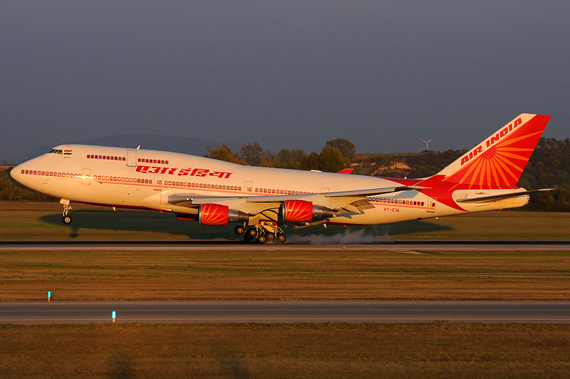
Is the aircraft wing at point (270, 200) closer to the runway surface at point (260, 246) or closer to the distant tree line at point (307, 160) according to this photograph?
the runway surface at point (260, 246)

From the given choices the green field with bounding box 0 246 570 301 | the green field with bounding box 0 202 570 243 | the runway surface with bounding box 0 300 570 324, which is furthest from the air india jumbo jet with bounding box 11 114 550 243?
the runway surface with bounding box 0 300 570 324

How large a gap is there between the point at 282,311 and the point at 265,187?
2131cm

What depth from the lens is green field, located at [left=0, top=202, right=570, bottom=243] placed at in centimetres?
4206

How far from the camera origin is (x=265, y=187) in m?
37.4

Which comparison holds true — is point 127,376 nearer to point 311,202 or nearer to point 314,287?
point 314,287

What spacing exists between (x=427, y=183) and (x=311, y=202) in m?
8.32

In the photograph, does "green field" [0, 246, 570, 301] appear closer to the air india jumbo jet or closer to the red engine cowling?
the red engine cowling

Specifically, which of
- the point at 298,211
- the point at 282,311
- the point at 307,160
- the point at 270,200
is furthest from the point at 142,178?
the point at 307,160

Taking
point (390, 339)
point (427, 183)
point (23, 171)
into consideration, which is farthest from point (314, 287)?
point (23, 171)

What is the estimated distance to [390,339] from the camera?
1318 cm

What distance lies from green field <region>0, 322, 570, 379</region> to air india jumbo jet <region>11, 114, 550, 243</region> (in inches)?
805

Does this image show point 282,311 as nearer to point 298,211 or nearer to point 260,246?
point 298,211

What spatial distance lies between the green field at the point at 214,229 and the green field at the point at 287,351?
1031 inches

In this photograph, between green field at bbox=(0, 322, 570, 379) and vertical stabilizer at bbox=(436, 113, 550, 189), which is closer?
green field at bbox=(0, 322, 570, 379)
